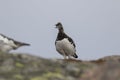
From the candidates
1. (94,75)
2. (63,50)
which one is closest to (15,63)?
(94,75)

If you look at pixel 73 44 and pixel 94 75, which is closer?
pixel 94 75

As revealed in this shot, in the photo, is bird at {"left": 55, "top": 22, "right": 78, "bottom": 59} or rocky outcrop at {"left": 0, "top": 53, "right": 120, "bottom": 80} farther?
bird at {"left": 55, "top": 22, "right": 78, "bottom": 59}

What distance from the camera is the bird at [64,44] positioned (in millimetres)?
47781

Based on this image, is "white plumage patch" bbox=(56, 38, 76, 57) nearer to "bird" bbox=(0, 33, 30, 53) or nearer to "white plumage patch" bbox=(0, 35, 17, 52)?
"bird" bbox=(0, 33, 30, 53)

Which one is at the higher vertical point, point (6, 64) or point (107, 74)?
point (6, 64)

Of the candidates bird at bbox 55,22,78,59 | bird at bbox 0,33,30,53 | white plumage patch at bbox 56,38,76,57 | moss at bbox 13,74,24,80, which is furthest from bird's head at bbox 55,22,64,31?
moss at bbox 13,74,24,80

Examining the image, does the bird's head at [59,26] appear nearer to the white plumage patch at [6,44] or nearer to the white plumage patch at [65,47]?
the white plumage patch at [65,47]

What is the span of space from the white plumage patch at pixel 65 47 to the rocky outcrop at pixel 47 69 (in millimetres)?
27661

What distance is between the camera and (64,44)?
47.9m

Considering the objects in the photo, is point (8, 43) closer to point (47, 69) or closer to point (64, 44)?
point (64, 44)

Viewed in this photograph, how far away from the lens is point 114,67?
50.2ft

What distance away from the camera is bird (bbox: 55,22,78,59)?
157 ft

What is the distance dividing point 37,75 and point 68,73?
4.26 feet

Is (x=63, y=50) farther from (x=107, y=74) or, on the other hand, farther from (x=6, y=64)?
(x=107, y=74)
